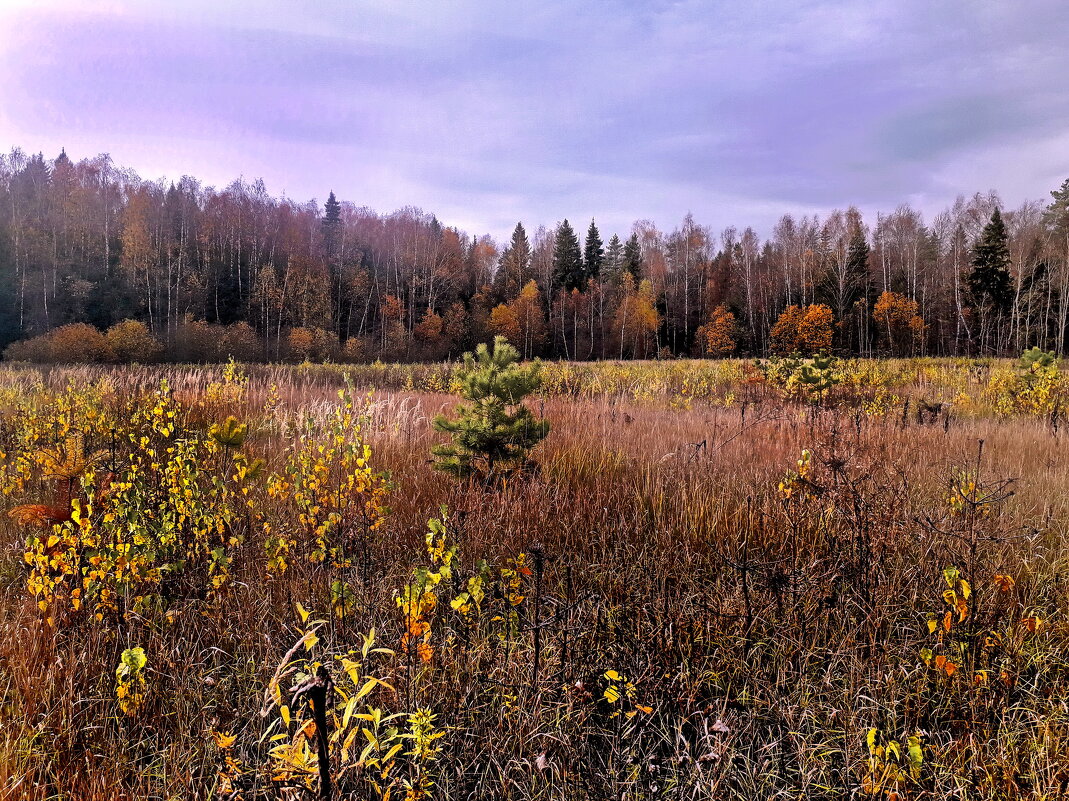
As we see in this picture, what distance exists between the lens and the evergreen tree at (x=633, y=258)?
49131 millimetres

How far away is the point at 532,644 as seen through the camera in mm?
2246

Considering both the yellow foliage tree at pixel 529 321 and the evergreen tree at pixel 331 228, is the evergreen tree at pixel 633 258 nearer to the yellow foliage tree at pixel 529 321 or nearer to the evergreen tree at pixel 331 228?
the yellow foliage tree at pixel 529 321

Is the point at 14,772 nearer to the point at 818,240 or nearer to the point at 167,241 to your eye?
the point at 167,241

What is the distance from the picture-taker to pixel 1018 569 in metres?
2.94

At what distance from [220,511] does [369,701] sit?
131 centimetres

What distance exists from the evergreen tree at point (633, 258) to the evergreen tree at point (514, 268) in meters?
9.25

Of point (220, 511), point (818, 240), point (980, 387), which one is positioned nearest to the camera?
point (220, 511)

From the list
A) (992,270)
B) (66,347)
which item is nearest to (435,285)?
(66,347)

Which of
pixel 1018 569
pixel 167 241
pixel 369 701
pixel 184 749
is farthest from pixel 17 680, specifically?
pixel 167 241

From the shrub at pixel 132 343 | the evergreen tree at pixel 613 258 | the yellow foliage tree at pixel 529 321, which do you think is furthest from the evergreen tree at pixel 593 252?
the shrub at pixel 132 343

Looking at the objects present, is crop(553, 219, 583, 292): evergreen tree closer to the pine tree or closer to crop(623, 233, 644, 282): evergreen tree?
crop(623, 233, 644, 282): evergreen tree

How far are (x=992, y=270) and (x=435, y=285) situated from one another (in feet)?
132

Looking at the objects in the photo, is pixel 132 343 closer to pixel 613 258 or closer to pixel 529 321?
pixel 529 321

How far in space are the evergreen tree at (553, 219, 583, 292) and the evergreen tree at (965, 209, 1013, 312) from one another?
29907 mm
